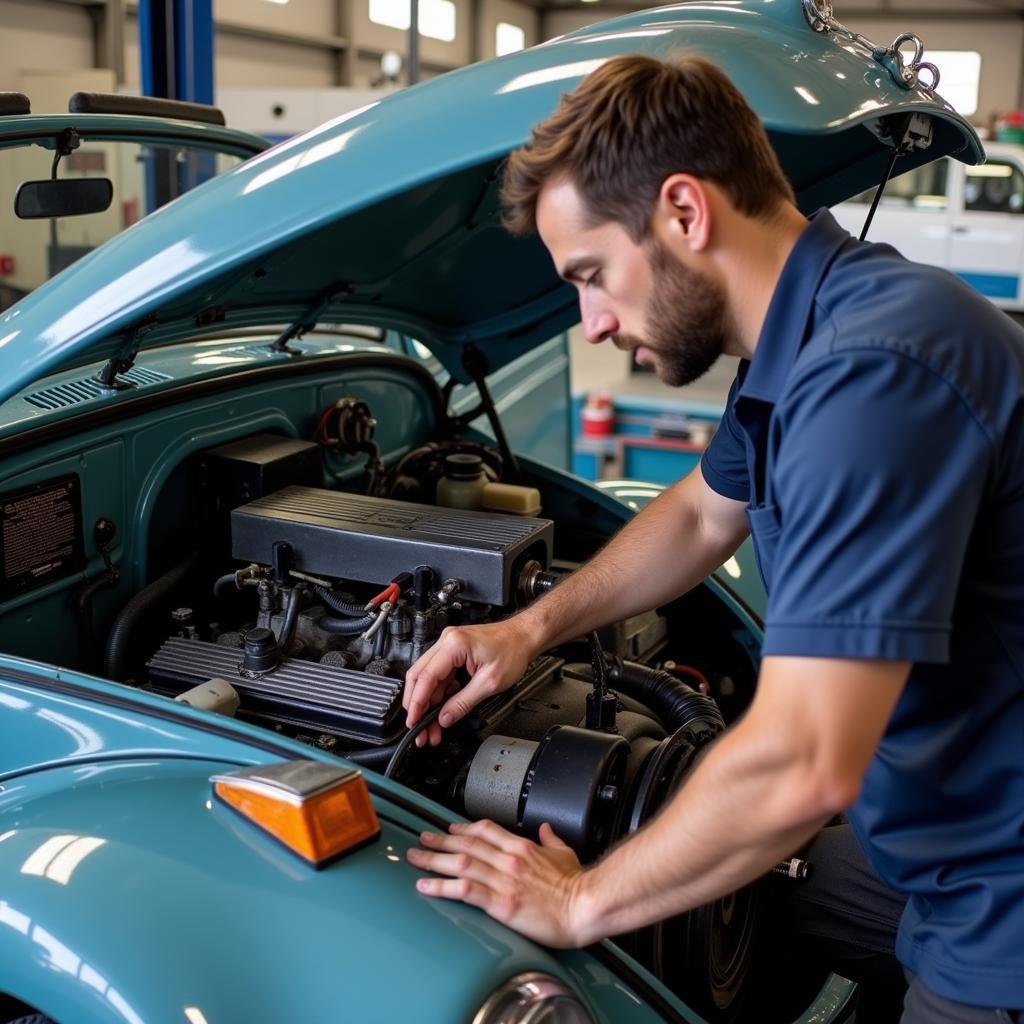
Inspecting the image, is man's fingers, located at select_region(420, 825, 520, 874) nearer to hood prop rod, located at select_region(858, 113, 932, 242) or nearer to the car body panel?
the car body panel

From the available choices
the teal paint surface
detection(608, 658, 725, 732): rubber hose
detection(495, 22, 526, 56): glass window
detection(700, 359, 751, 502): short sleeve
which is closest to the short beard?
detection(700, 359, 751, 502): short sleeve

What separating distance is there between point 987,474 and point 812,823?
16.7 inches

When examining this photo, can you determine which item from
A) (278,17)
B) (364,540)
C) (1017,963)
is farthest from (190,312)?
(278,17)

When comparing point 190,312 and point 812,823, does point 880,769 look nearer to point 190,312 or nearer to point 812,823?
point 812,823

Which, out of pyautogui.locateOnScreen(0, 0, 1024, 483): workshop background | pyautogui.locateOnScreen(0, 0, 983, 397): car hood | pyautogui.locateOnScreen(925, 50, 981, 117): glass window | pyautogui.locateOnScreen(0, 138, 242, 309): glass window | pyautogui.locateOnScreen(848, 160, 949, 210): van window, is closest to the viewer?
pyautogui.locateOnScreen(0, 0, 983, 397): car hood

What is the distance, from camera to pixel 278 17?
47.6ft

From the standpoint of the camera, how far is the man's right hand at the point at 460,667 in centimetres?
186

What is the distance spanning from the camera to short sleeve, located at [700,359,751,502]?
2.01 m

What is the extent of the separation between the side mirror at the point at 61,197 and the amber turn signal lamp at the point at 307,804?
139 centimetres

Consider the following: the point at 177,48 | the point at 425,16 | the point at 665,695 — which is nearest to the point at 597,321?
the point at 665,695

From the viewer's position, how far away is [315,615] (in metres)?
2.25

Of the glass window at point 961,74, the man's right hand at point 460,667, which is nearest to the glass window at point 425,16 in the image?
the glass window at point 961,74

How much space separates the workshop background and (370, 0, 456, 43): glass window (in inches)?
0.9

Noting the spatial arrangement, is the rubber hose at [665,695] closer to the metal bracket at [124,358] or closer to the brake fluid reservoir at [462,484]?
the brake fluid reservoir at [462,484]
